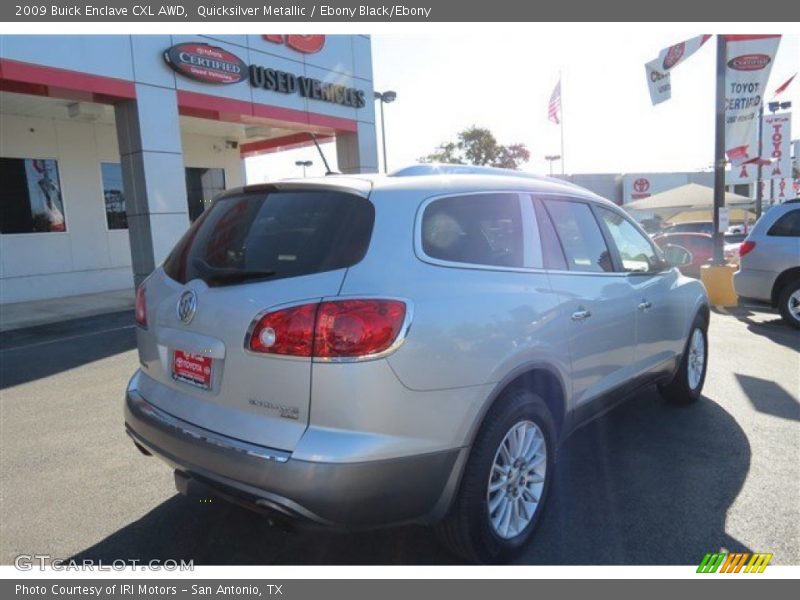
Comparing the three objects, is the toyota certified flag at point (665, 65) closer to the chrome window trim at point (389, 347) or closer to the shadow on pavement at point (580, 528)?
the shadow on pavement at point (580, 528)

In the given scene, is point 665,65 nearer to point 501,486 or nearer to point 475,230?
point 475,230

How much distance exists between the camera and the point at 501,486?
2.73m

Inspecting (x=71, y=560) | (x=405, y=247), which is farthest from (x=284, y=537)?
(x=405, y=247)

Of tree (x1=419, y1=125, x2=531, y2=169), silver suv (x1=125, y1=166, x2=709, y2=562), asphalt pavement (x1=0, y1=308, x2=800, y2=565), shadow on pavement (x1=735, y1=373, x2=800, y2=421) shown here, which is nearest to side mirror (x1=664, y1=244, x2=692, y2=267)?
asphalt pavement (x1=0, y1=308, x2=800, y2=565)

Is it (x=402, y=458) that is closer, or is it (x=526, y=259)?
(x=402, y=458)

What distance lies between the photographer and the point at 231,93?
1273 cm

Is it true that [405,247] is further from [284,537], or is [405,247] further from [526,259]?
[284,537]

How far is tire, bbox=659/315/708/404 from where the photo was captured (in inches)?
184

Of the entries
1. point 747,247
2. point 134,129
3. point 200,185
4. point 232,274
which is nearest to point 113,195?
point 200,185

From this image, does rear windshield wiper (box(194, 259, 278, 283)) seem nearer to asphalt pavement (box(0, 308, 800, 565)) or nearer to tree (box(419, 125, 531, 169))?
asphalt pavement (box(0, 308, 800, 565))

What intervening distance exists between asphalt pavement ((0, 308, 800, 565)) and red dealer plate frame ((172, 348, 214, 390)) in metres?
0.75

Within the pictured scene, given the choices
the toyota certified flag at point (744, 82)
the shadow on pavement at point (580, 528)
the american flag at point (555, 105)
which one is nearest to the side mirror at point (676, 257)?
the shadow on pavement at point (580, 528)

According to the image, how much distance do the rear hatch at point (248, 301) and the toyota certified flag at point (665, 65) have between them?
34.8 ft

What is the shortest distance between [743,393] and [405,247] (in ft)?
13.9
